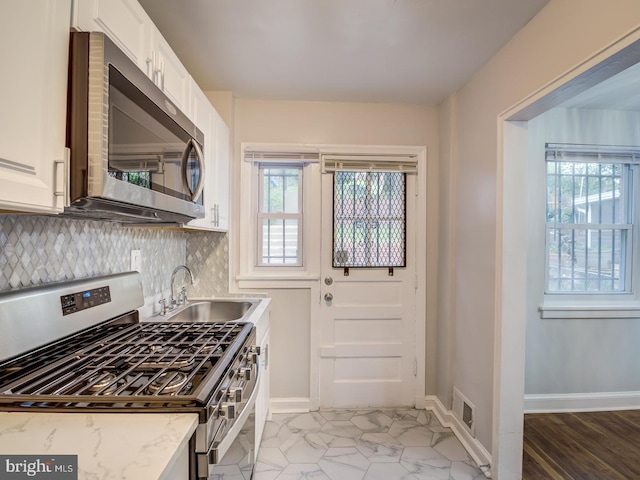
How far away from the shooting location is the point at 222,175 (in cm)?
220

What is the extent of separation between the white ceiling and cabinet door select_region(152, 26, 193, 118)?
266mm

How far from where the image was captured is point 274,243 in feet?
8.65

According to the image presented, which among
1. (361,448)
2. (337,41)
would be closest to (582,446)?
(361,448)

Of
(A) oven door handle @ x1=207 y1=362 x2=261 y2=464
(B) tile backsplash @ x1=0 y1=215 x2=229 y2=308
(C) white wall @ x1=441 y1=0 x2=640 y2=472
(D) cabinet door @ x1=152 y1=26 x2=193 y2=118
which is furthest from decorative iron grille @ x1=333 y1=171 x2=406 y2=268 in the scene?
(A) oven door handle @ x1=207 y1=362 x2=261 y2=464

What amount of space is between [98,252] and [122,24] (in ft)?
3.08

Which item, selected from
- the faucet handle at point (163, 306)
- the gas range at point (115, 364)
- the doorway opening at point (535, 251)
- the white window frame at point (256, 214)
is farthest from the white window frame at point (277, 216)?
the doorway opening at point (535, 251)

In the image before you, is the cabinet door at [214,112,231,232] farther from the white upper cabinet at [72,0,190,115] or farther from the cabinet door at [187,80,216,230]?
the white upper cabinet at [72,0,190,115]

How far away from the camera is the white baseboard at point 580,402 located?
258 centimetres

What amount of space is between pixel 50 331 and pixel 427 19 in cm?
209

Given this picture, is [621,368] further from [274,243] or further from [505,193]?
[274,243]

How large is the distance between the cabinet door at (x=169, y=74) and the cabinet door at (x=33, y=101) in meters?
0.51

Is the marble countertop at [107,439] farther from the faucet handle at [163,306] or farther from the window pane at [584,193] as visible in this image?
the window pane at [584,193]

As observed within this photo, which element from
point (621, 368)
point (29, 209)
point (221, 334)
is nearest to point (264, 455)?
point (221, 334)

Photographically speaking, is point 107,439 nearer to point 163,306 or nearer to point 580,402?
point 163,306
